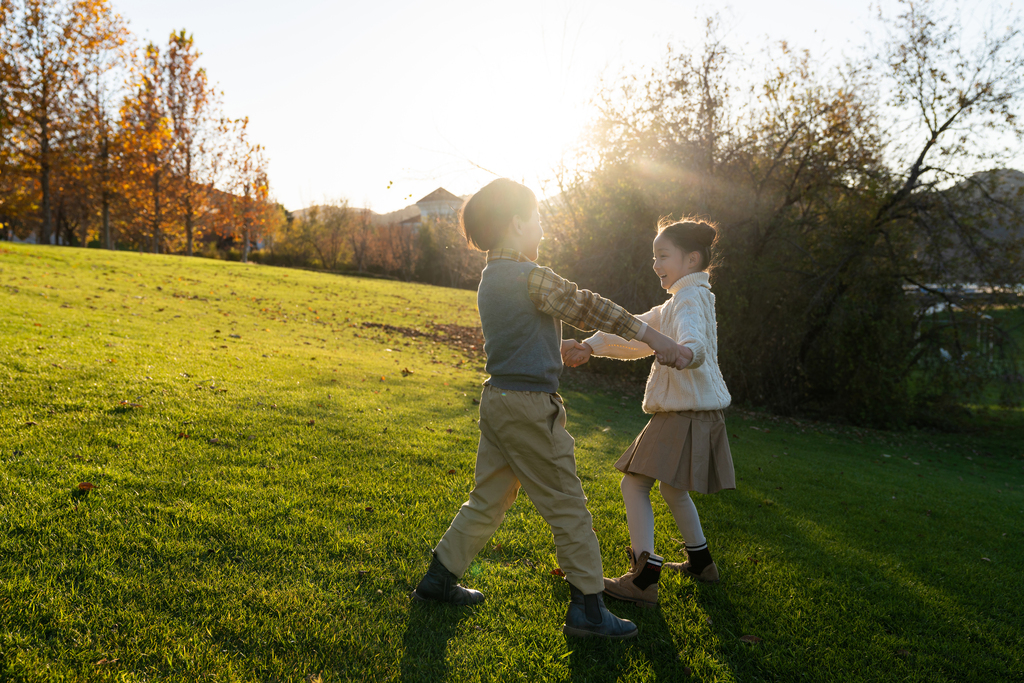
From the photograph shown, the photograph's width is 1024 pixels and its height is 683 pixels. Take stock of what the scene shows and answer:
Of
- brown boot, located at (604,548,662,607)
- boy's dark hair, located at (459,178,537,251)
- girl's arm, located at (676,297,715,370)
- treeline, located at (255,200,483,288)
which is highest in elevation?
treeline, located at (255,200,483,288)

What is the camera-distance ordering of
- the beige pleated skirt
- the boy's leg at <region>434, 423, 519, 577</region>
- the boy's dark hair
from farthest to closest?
the beige pleated skirt < the boy's leg at <region>434, 423, 519, 577</region> < the boy's dark hair

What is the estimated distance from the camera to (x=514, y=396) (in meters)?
2.49

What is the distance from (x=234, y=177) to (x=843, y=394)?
31.3 metres

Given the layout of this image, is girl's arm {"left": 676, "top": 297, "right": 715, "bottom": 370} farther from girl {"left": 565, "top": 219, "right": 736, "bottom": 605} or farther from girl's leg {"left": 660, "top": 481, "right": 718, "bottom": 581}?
girl's leg {"left": 660, "top": 481, "right": 718, "bottom": 581}

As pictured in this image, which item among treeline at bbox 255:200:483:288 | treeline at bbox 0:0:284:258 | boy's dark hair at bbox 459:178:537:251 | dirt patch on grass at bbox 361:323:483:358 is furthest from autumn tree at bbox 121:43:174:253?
boy's dark hair at bbox 459:178:537:251

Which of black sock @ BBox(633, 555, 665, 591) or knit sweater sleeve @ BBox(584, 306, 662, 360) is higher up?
knit sweater sleeve @ BBox(584, 306, 662, 360)

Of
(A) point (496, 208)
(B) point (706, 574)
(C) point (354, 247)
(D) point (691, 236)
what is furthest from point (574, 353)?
(C) point (354, 247)

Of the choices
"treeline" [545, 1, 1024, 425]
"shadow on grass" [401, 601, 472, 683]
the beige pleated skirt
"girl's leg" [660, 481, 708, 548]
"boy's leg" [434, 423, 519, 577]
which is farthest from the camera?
"treeline" [545, 1, 1024, 425]

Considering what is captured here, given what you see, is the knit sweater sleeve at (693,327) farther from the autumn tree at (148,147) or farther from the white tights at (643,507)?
the autumn tree at (148,147)

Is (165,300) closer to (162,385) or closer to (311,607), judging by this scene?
(162,385)

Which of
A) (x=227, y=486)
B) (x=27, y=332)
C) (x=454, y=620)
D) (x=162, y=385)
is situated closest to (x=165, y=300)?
(x=27, y=332)

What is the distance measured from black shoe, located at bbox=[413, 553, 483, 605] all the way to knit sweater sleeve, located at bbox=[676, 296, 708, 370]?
1.55 metres

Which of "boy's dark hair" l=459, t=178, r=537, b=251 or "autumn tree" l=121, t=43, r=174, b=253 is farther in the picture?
"autumn tree" l=121, t=43, r=174, b=253

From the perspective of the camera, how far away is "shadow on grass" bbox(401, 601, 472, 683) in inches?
90.5
